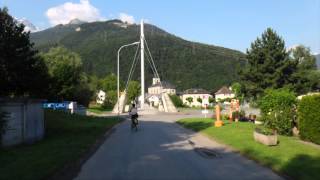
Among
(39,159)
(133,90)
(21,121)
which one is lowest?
(39,159)

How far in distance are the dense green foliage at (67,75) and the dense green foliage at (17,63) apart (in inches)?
1514

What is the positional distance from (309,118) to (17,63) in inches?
761

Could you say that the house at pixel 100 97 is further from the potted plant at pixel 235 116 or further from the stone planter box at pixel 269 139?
the stone planter box at pixel 269 139

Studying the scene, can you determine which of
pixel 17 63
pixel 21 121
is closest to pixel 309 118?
pixel 21 121

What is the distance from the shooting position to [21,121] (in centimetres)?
2205

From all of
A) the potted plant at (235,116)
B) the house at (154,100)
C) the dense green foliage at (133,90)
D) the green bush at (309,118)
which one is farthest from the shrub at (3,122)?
the dense green foliage at (133,90)

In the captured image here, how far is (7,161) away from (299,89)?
61606 millimetres

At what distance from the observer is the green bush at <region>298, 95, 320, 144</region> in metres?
22.9

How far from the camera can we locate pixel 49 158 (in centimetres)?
1622

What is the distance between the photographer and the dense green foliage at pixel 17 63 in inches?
1370

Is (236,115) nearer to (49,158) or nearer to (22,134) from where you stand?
(22,134)

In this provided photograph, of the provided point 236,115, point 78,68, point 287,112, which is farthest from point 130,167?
point 78,68

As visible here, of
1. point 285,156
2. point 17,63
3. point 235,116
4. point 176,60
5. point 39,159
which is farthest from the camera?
point 176,60

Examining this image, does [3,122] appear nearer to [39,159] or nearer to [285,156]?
[39,159]
